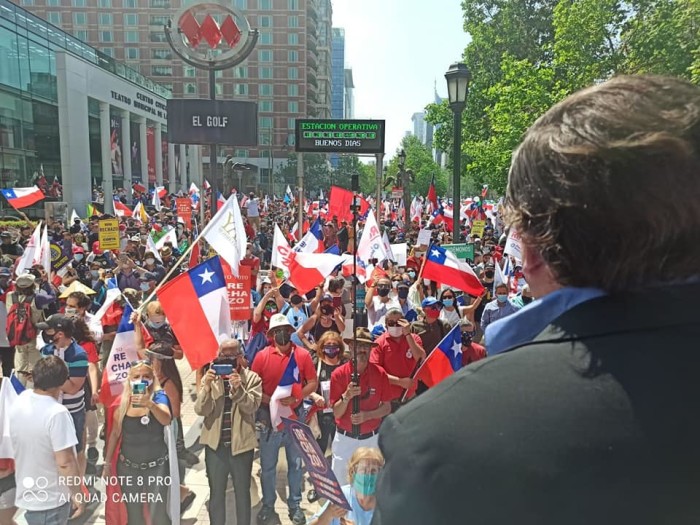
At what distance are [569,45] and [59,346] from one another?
18965 millimetres

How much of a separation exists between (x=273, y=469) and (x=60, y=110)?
3488 centimetres

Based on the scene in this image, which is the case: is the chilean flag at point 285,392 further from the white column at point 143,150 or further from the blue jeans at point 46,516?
the white column at point 143,150

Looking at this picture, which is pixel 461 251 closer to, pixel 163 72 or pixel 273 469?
pixel 273 469

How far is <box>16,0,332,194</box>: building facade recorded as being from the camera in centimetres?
7938

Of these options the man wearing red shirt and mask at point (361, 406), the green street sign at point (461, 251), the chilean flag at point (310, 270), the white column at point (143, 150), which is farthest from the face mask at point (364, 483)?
the white column at point (143, 150)

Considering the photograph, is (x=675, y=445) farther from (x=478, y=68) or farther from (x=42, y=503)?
(x=478, y=68)

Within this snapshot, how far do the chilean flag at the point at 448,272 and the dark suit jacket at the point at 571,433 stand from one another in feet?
24.5

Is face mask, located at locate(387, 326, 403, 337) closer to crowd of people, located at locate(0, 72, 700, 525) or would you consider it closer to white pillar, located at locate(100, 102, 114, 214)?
crowd of people, located at locate(0, 72, 700, 525)

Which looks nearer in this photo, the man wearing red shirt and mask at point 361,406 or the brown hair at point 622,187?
the brown hair at point 622,187

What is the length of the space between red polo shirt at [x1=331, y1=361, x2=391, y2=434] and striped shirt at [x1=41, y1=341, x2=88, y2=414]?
2413mm

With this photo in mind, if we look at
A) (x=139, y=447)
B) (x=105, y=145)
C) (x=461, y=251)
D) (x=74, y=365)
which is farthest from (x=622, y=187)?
(x=105, y=145)

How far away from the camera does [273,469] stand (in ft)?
18.3

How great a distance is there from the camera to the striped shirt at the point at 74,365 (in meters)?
5.47

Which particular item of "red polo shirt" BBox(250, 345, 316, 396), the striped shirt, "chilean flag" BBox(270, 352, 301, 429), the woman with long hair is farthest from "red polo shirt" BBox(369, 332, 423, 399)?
the striped shirt
